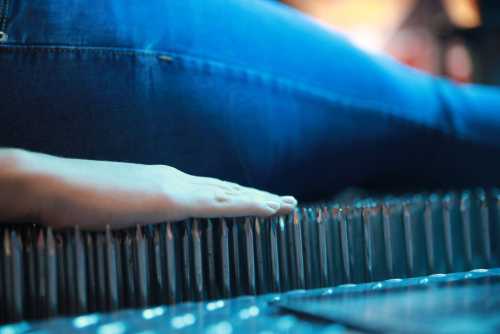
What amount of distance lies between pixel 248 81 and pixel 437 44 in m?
1.10

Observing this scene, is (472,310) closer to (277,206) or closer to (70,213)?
(277,206)

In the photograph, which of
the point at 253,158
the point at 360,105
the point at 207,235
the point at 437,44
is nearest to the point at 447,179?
the point at 360,105

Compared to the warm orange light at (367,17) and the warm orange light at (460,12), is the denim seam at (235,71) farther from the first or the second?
the warm orange light at (367,17)

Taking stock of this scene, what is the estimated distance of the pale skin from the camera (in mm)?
369

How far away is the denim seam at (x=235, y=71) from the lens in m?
0.43

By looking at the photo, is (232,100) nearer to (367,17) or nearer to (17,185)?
(17,185)

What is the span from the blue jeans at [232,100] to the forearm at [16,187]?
5 cm

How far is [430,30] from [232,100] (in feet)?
4.39

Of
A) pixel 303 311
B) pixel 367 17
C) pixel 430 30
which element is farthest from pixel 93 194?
pixel 367 17

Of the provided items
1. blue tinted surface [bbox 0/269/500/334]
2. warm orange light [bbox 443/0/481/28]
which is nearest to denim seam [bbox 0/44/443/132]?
blue tinted surface [bbox 0/269/500/334]

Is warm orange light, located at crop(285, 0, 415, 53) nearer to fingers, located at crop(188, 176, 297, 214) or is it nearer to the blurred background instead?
the blurred background

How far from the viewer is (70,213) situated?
1.24ft

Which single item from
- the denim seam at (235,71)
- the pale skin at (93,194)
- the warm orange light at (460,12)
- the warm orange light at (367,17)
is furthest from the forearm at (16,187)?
the warm orange light at (367,17)

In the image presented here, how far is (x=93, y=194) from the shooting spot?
38cm
